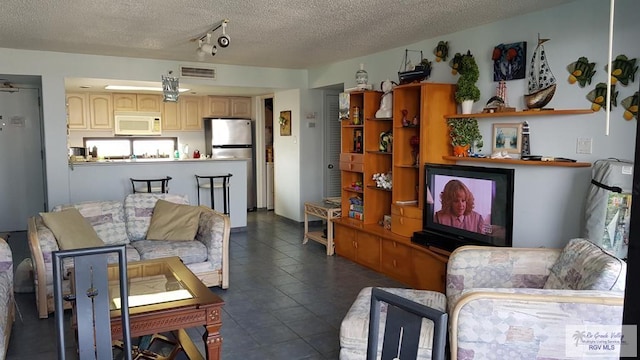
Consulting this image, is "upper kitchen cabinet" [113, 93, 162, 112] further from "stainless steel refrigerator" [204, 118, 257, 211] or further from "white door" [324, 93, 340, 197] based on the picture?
"white door" [324, 93, 340, 197]

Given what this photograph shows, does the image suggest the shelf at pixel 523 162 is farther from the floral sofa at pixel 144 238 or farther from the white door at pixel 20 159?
the white door at pixel 20 159

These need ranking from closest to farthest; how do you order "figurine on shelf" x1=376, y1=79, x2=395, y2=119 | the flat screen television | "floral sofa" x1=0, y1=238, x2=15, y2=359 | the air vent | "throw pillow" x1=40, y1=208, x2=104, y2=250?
"floral sofa" x1=0, y1=238, x2=15, y2=359, the flat screen television, "throw pillow" x1=40, y1=208, x2=104, y2=250, "figurine on shelf" x1=376, y1=79, x2=395, y2=119, the air vent

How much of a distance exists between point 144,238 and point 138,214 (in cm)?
25

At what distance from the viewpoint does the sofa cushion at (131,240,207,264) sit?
423 centimetres

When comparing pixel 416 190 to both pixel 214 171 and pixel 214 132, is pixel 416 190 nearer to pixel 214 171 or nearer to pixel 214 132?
pixel 214 171

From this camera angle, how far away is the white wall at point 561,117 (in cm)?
324

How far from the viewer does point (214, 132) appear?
27.3ft

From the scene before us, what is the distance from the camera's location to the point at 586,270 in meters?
2.45

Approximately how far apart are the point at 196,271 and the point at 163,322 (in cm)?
168

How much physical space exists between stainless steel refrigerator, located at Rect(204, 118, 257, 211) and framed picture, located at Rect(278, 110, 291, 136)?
963mm

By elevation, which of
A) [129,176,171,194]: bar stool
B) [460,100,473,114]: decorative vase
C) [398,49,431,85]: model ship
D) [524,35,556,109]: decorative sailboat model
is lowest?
[129,176,171,194]: bar stool

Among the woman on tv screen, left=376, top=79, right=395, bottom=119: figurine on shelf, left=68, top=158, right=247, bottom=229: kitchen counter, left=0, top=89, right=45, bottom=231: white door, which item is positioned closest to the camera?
the woman on tv screen

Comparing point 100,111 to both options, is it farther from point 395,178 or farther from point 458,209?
point 458,209

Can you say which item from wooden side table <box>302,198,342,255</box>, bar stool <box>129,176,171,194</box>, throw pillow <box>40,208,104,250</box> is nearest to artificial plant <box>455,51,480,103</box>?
wooden side table <box>302,198,342,255</box>
